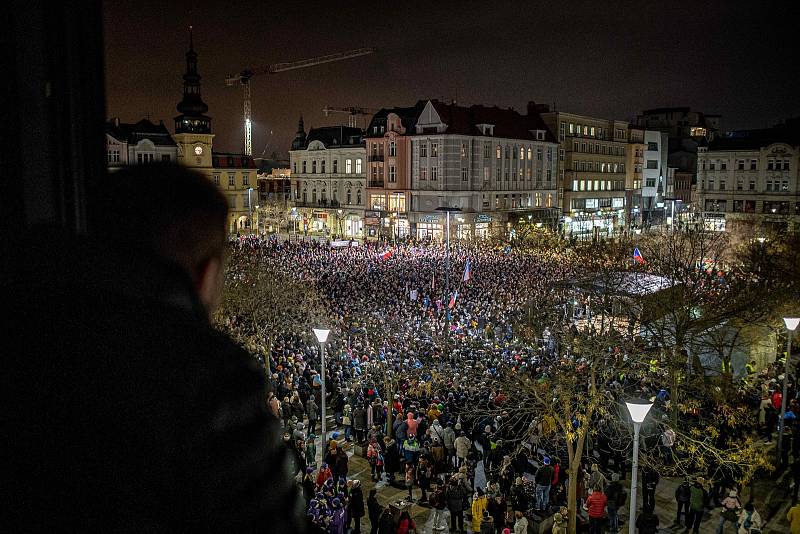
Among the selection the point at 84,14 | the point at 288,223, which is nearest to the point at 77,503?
the point at 84,14

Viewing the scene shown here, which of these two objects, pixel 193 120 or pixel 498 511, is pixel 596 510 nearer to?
pixel 498 511

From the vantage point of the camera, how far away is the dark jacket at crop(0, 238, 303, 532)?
736 millimetres

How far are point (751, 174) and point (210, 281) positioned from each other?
3118 inches

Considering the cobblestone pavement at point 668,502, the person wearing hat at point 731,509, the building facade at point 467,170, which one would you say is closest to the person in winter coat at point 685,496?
the cobblestone pavement at point 668,502

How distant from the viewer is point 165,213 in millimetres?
1396

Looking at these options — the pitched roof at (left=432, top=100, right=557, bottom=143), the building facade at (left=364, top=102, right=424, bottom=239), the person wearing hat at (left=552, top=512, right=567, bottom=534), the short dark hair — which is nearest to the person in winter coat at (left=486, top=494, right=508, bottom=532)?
the person wearing hat at (left=552, top=512, right=567, bottom=534)

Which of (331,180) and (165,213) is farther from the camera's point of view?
(331,180)

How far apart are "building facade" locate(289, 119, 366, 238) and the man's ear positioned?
67.2 meters

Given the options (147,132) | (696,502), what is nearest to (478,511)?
(696,502)

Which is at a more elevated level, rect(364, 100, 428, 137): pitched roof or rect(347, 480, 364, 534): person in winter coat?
rect(364, 100, 428, 137): pitched roof

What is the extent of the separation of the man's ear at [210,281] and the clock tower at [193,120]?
64.6m

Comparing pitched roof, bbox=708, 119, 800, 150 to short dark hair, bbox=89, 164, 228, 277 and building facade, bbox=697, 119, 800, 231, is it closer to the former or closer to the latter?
building facade, bbox=697, 119, 800, 231

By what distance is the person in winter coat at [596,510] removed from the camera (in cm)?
1166

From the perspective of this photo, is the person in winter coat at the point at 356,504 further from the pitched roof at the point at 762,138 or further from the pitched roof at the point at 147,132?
the pitched roof at the point at 762,138
